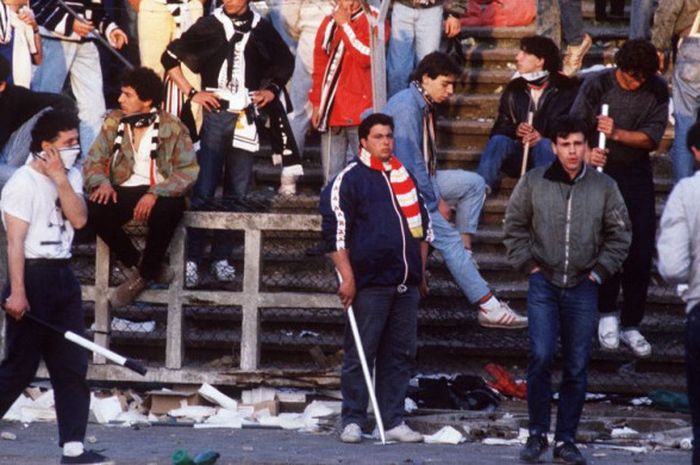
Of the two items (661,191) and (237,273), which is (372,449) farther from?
(661,191)

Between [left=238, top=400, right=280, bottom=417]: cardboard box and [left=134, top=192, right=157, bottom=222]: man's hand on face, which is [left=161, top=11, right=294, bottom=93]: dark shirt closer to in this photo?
[left=134, top=192, right=157, bottom=222]: man's hand on face

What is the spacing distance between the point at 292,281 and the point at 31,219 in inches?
154

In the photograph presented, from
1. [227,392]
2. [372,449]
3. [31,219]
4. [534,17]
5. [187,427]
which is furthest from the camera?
[534,17]

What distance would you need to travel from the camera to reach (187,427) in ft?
43.1

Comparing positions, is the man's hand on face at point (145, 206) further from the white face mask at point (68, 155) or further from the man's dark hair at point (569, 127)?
the man's dark hair at point (569, 127)

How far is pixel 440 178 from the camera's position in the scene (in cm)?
1373

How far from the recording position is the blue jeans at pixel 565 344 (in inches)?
452

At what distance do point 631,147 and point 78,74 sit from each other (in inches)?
178

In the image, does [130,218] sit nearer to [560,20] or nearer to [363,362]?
[363,362]

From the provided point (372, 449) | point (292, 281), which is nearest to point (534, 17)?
point (292, 281)

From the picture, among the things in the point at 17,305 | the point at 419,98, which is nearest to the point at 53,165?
the point at 17,305

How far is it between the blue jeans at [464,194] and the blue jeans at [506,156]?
1.68 feet

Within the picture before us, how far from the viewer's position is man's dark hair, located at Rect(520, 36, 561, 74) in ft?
46.2

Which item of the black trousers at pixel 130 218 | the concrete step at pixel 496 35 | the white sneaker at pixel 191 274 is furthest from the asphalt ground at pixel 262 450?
the concrete step at pixel 496 35
